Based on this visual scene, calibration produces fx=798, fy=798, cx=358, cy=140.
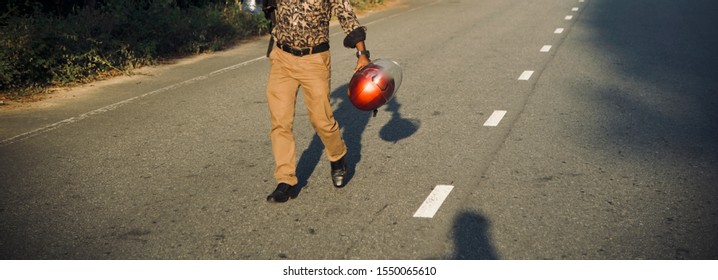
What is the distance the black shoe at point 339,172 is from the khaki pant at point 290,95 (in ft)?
1.11

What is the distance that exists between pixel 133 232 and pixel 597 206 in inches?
120

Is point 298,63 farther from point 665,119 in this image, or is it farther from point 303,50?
point 665,119

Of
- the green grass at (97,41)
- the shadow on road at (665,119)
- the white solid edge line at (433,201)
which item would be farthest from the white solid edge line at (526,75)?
the green grass at (97,41)

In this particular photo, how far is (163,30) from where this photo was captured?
13.7 metres

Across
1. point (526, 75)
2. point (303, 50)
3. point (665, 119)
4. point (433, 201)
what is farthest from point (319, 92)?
point (526, 75)

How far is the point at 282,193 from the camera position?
5547 mm

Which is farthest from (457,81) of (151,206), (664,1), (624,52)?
(664,1)

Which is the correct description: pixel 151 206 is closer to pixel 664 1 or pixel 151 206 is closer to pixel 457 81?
pixel 457 81

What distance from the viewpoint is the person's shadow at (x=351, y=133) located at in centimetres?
652

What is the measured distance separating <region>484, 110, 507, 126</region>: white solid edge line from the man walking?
274 centimetres

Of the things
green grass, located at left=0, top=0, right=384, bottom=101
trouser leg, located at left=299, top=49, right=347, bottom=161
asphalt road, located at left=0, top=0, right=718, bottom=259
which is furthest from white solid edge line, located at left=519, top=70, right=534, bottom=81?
green grass, located at left=0, top=0, right=384, bottom=101

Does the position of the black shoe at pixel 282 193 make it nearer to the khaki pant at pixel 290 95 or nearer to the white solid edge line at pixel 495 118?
the khaki pant at pixel 290 95

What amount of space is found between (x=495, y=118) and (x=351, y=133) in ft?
5.18

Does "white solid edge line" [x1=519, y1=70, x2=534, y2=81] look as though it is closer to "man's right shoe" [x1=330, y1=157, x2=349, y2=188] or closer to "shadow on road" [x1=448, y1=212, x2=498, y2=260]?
"man's right shoe" [x1=330, y1=157, x2=349, y2=188]
